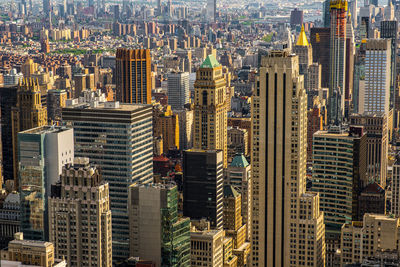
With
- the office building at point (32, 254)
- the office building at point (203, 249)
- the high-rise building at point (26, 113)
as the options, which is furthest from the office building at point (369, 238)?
the high-rise building at point (26, 113)

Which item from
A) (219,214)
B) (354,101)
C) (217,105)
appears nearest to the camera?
(219,214)

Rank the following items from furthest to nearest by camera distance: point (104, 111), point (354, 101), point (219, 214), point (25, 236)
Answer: point (354, 101)
point (219, 214)
point (104, 111)
point (25, 236)

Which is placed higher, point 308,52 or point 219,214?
point 308,52

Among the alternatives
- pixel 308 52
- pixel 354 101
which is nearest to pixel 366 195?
pixel 354 101

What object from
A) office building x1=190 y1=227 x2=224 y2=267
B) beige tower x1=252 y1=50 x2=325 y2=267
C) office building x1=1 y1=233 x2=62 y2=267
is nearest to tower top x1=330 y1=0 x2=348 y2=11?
A: beige tower x1=252 y1=50 x2=325 y2=267

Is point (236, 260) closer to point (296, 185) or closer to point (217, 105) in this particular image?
point (296, 185)

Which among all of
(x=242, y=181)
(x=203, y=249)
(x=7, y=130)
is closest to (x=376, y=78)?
(x=242, y=181)

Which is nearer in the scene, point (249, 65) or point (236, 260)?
point (236, 260)
